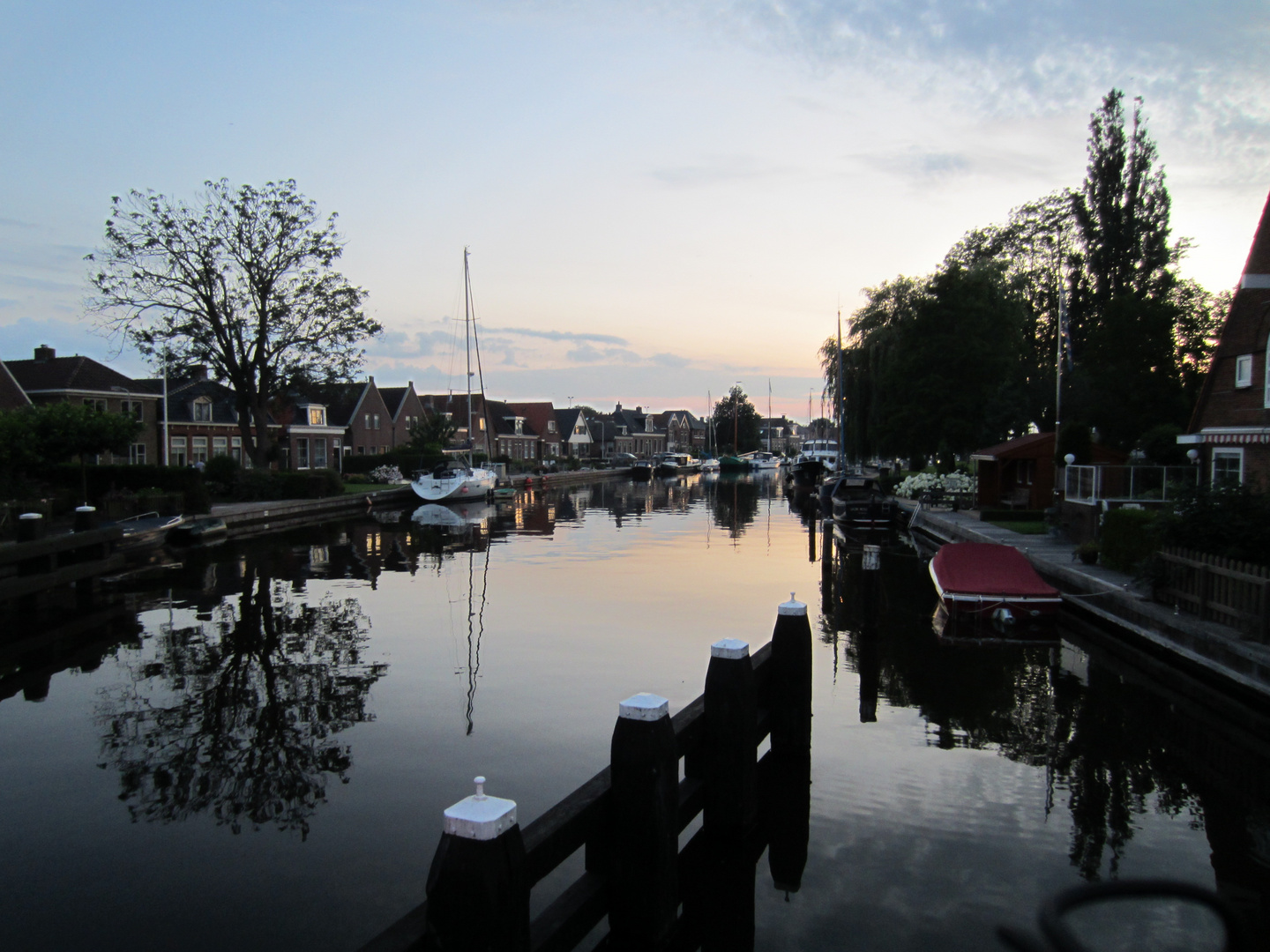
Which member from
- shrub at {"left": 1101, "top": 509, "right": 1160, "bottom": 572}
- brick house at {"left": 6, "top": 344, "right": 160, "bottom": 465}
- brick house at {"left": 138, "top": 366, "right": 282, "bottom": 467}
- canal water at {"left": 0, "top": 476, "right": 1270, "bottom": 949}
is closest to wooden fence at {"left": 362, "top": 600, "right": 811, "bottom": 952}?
canal water at {"left": 0, "top": 476, "right": 1270, "bottom": 949}

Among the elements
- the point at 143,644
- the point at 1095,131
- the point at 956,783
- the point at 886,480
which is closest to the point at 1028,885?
the point at 956,783

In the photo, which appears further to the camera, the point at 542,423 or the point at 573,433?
the point at 573,433

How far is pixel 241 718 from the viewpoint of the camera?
1042cm

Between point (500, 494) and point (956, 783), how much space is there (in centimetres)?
4387

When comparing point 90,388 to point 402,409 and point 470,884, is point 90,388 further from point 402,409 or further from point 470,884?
point 470,884

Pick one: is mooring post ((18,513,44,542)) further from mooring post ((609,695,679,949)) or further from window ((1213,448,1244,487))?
window ((1213,448,1244,487))

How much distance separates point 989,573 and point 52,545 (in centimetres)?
1738

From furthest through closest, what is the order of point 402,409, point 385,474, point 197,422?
1. point 402,409
2. point 385,474
3. point 197,422

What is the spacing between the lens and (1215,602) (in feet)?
40.3

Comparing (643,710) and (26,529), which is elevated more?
(643,710)

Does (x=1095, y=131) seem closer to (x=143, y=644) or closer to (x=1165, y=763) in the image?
(x=1165, y=763)

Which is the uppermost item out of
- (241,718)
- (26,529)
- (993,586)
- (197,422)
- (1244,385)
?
(1244,385)

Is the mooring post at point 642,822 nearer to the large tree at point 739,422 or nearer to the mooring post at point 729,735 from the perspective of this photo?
the mooring post at point 729,735

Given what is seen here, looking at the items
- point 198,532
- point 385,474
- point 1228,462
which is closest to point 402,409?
point 385,474
